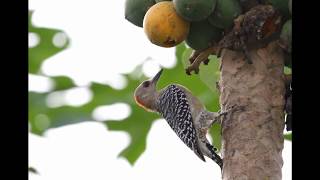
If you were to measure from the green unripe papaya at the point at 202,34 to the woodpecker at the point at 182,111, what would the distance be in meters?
1.72

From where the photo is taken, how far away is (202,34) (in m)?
2.46

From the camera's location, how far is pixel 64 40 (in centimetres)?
467

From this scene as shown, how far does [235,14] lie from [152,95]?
3947 mm

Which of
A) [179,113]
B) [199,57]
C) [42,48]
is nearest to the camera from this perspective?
[199,57]

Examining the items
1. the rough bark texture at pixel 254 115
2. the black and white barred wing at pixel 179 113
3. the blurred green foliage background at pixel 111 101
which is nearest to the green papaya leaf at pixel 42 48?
the blurred green foliage background at pixel 111 101

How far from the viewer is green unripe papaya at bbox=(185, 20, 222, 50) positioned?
2465 mm

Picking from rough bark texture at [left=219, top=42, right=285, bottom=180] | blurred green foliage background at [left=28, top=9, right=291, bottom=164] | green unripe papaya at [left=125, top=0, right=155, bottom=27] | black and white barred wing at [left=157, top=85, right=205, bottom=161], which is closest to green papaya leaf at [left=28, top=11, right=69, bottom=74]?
blurred green foliage background at [left=28, top=9, right=291, bottom=164]

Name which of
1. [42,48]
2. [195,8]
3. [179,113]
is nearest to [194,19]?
[195,8]

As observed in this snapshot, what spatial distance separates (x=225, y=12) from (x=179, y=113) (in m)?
3.33

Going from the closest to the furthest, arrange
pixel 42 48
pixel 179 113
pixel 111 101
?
pixel 111 101 → pixel 42 48 → pixel 179 113

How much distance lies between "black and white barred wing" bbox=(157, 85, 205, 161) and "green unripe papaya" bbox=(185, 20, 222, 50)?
2.36 metres

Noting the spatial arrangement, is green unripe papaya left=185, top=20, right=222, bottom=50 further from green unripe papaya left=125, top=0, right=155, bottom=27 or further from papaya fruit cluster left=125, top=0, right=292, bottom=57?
green unripe papaya left=125, top=0, right=155, bottom=27

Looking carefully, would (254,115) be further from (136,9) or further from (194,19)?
(136,9)

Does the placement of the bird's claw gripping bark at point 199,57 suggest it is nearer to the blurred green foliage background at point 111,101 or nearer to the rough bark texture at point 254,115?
the rough bark texture at point 254,115
